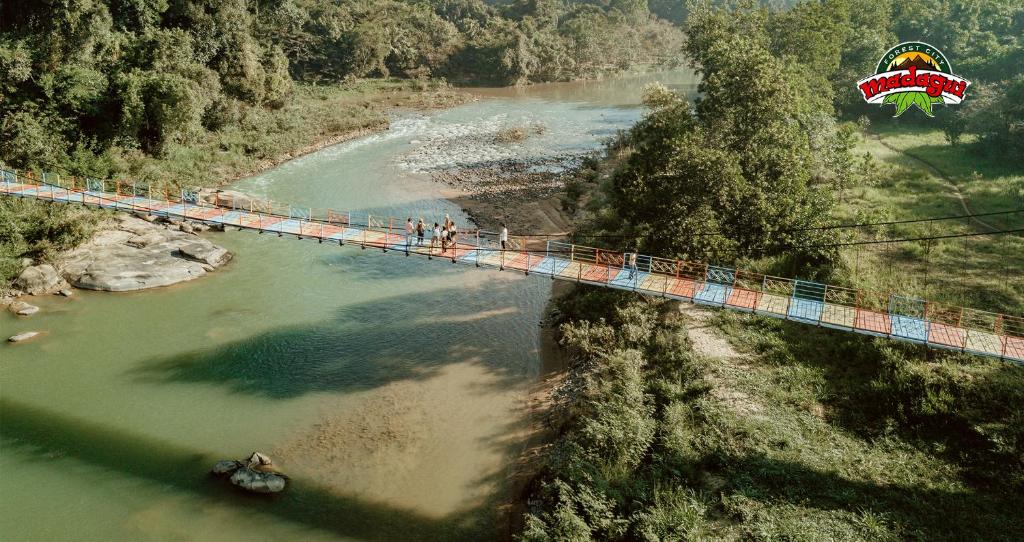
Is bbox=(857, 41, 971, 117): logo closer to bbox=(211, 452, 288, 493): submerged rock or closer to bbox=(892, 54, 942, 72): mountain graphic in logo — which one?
bbox=(892, 54, 942, 72): mountain graphic in logo

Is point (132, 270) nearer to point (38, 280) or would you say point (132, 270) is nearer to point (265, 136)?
point (38, 280)

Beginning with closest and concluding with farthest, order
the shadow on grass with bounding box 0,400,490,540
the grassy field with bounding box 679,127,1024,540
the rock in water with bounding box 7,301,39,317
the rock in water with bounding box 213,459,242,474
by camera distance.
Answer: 1. the grassy field with bounding box 679,127,1024,540
2. the shadow on grass with bounding box 0,400,490,540
3. the rock in water with bounding box 213,459,242,474
4. the rock in water with bounding box 7,301,39,317

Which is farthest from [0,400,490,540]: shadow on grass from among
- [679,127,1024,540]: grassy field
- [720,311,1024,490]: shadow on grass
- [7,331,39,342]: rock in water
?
[720,311,1024,490]: shadow on grass

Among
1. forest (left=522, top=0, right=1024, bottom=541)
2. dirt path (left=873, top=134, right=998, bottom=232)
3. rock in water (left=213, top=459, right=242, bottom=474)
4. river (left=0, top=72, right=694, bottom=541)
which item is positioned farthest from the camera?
dirt path (left=873, top=134, right=998, bottom=232)

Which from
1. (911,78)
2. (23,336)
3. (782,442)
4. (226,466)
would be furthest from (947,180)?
(23,336)

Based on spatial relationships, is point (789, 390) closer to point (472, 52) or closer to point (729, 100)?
point (729, 100)

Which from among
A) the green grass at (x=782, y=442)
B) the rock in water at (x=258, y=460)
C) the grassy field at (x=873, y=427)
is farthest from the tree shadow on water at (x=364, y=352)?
the grassy field at (x=873, y=427)

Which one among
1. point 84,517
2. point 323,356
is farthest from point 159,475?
point 323,356

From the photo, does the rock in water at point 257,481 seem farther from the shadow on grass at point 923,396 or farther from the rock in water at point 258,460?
the shadow on grass at point 923,396
